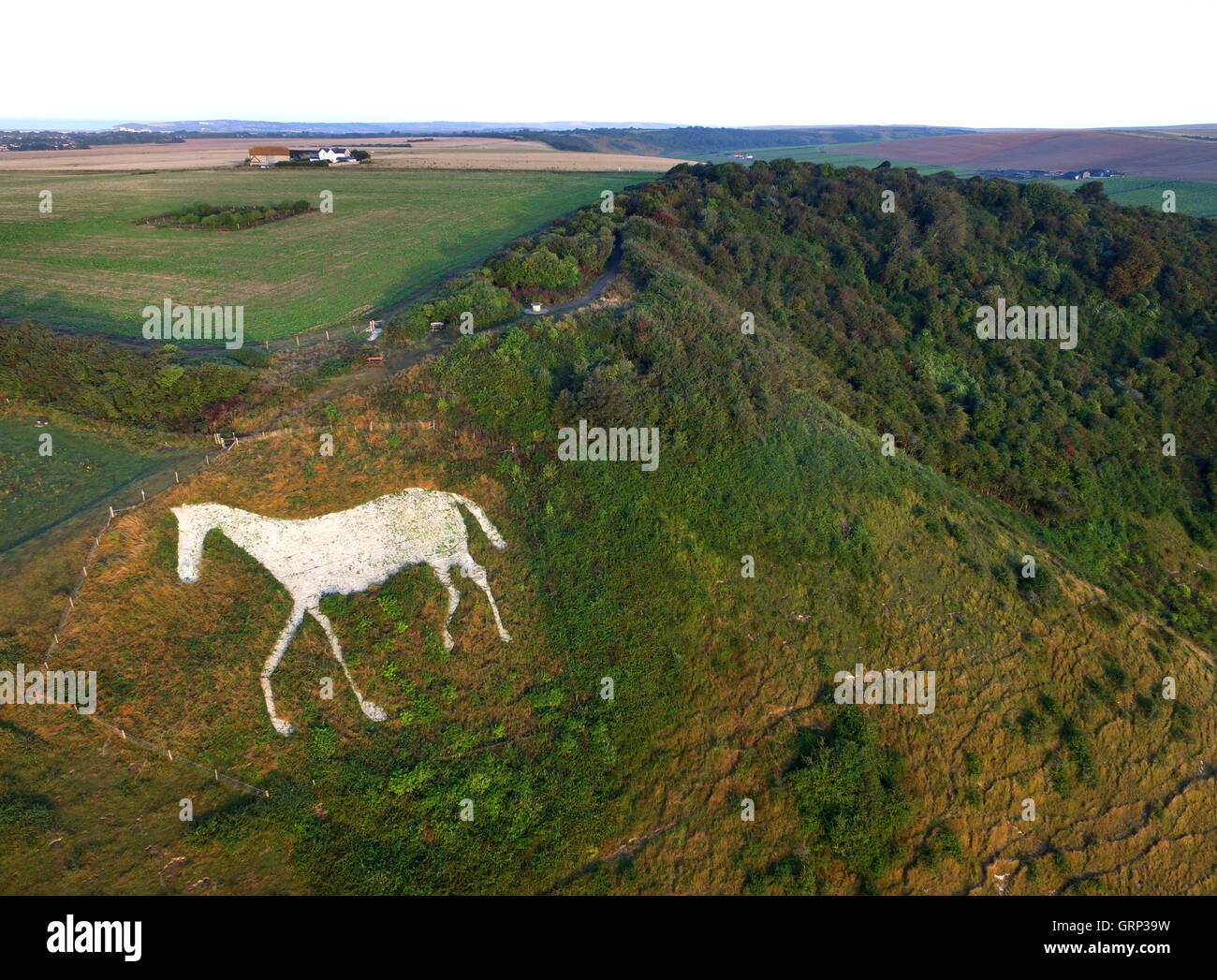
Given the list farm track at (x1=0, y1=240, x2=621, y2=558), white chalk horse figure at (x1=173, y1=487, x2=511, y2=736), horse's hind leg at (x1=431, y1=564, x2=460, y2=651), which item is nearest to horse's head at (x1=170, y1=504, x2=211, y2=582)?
white chalk horse figure at (x1=173, y1=487, x2=511, y2=736)

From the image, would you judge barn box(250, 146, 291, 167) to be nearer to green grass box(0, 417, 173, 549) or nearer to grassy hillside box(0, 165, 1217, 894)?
green grass box(0, 417, 173, 549)

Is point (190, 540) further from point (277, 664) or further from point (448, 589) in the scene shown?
point (448, 589)

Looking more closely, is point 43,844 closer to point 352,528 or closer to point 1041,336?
point 352,528

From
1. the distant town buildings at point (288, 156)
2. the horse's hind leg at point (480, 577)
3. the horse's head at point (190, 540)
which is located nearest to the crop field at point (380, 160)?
the distant town buildings at point (288, 156)

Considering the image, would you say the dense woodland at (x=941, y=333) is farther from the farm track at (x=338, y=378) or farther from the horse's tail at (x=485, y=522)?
the horse's tail at (x=485, y=522)

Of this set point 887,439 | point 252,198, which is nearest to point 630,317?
point 887,439

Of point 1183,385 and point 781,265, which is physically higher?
point 781,265
